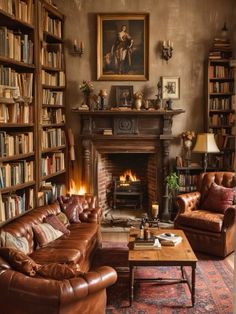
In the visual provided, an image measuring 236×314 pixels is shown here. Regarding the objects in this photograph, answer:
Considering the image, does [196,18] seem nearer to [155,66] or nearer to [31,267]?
[155,66]

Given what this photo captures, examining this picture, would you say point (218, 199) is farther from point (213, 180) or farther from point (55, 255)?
point (55, 255)

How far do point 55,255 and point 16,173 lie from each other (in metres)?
1.27

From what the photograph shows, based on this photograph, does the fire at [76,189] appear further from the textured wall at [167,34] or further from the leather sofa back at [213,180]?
the leather sofa back at [213,180]

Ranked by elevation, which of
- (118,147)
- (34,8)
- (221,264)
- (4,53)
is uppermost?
(34,8)

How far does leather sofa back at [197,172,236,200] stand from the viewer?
227 inches

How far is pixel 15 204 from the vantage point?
4.63 metres

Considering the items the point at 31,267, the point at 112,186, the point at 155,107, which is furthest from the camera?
the point at 112,186

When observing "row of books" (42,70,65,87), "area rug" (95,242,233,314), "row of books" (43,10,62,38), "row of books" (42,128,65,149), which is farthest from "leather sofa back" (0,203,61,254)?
"row of books" (43,10,62,38)

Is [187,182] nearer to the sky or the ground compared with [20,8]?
nearer to the ground

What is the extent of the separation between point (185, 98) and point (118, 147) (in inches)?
55.3

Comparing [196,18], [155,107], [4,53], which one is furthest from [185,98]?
[4,53]

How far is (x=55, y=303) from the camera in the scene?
261 centimetres

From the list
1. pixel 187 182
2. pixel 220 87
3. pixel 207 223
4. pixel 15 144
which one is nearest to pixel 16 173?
pixel 15 144

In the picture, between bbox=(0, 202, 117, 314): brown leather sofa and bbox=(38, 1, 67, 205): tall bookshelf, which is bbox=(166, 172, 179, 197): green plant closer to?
bbox=(38, 1, 67, 205): tall bookshelf
